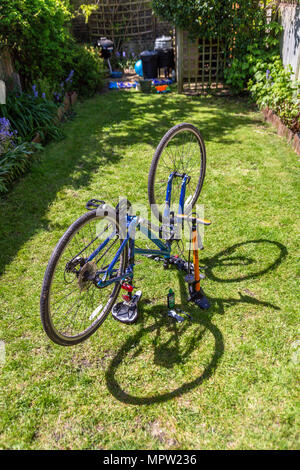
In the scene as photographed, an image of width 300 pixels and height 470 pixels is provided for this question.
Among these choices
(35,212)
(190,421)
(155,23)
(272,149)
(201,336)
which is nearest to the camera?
(190,421)

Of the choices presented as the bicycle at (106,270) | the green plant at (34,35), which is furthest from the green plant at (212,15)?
the bicycle at (106,270)

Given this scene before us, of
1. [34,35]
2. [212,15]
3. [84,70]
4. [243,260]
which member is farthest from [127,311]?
[84,70]

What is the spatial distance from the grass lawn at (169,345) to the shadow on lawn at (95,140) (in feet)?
0.13

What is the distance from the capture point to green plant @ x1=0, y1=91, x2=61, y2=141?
6.64m

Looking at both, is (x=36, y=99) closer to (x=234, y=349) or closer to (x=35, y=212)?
(x=35, y=212)

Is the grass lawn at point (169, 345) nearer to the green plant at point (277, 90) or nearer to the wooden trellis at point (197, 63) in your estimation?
the green plant at point (277, 90)

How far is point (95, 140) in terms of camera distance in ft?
23.4

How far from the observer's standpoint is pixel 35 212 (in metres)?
4.94

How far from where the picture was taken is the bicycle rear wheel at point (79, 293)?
8.37 ft

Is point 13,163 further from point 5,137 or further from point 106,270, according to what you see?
point 106,270

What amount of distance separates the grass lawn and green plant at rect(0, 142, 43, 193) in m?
0.22

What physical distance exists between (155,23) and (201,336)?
13275 millimetres
